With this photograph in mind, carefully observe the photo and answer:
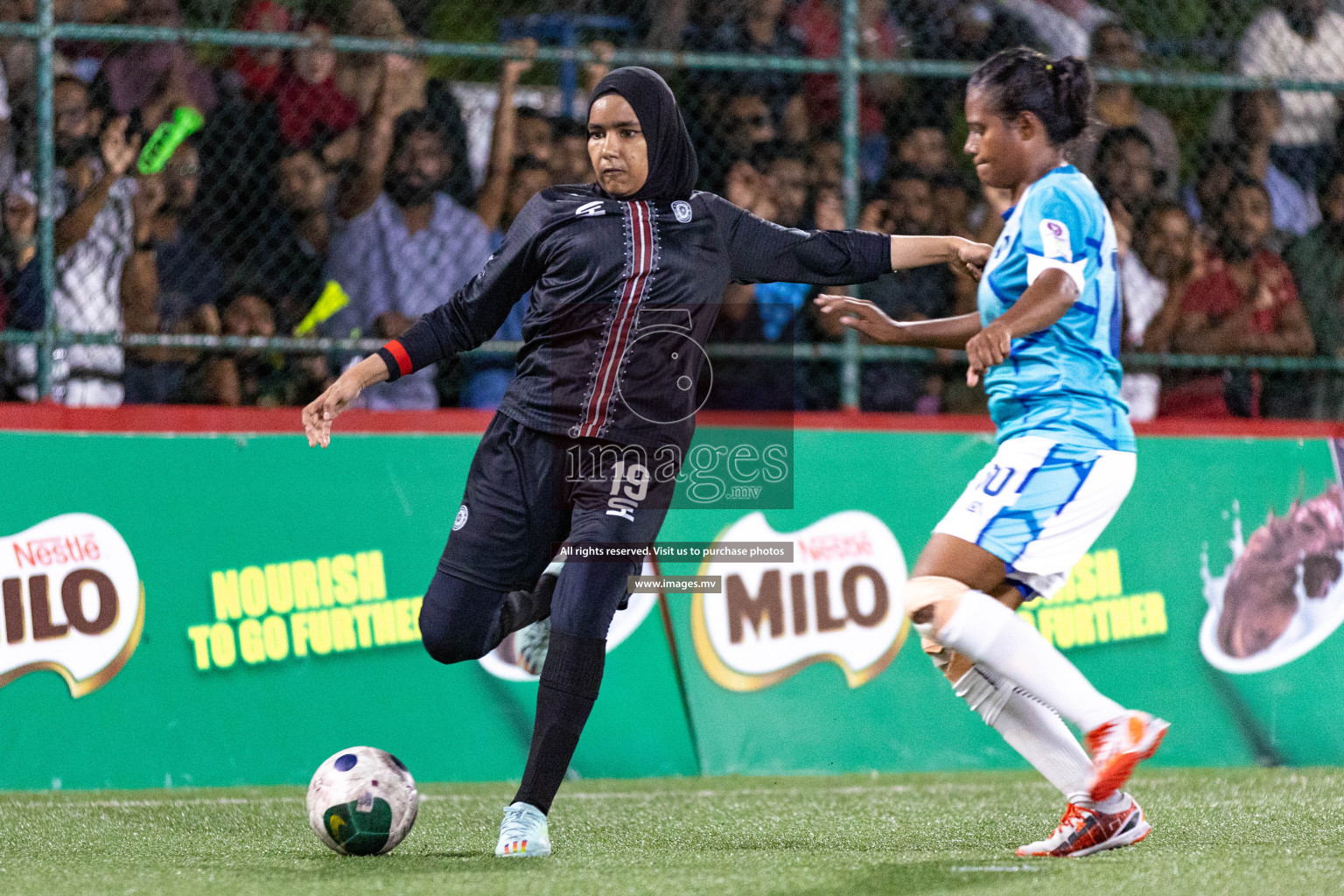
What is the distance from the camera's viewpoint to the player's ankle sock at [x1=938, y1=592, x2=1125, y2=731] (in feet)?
13.5

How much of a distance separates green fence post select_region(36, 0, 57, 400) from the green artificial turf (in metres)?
1.70

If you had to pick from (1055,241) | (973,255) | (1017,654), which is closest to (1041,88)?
(1055,241)

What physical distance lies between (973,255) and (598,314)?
1102mm

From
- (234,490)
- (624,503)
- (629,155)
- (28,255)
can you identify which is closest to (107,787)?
(234,490)

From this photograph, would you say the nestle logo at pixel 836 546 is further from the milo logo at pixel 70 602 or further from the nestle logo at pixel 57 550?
the nestle logo at pixel 57 550

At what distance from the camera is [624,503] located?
4656 millimetres

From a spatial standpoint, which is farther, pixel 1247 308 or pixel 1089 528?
pixel 1247 308

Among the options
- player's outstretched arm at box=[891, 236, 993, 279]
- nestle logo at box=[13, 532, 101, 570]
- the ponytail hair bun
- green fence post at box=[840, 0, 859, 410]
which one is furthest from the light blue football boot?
green fence post at box=[840, 0, 859, 410]

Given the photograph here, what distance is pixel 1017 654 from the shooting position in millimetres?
Answer: 4133

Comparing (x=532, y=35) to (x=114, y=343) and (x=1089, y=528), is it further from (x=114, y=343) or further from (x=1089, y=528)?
(x=1089, y=528)

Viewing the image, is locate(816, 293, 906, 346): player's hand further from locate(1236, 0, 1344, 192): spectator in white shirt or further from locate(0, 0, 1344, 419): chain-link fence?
locate(1236, 0, 1344, 192): spectator in white shirt

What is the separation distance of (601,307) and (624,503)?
1.90 feet

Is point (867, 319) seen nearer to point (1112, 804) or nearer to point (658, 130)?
point (658, 130)

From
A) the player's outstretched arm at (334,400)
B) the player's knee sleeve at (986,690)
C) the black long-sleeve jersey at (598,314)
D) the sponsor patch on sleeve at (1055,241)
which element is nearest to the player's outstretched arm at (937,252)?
the black long-sleeve jersey at (598,314)
